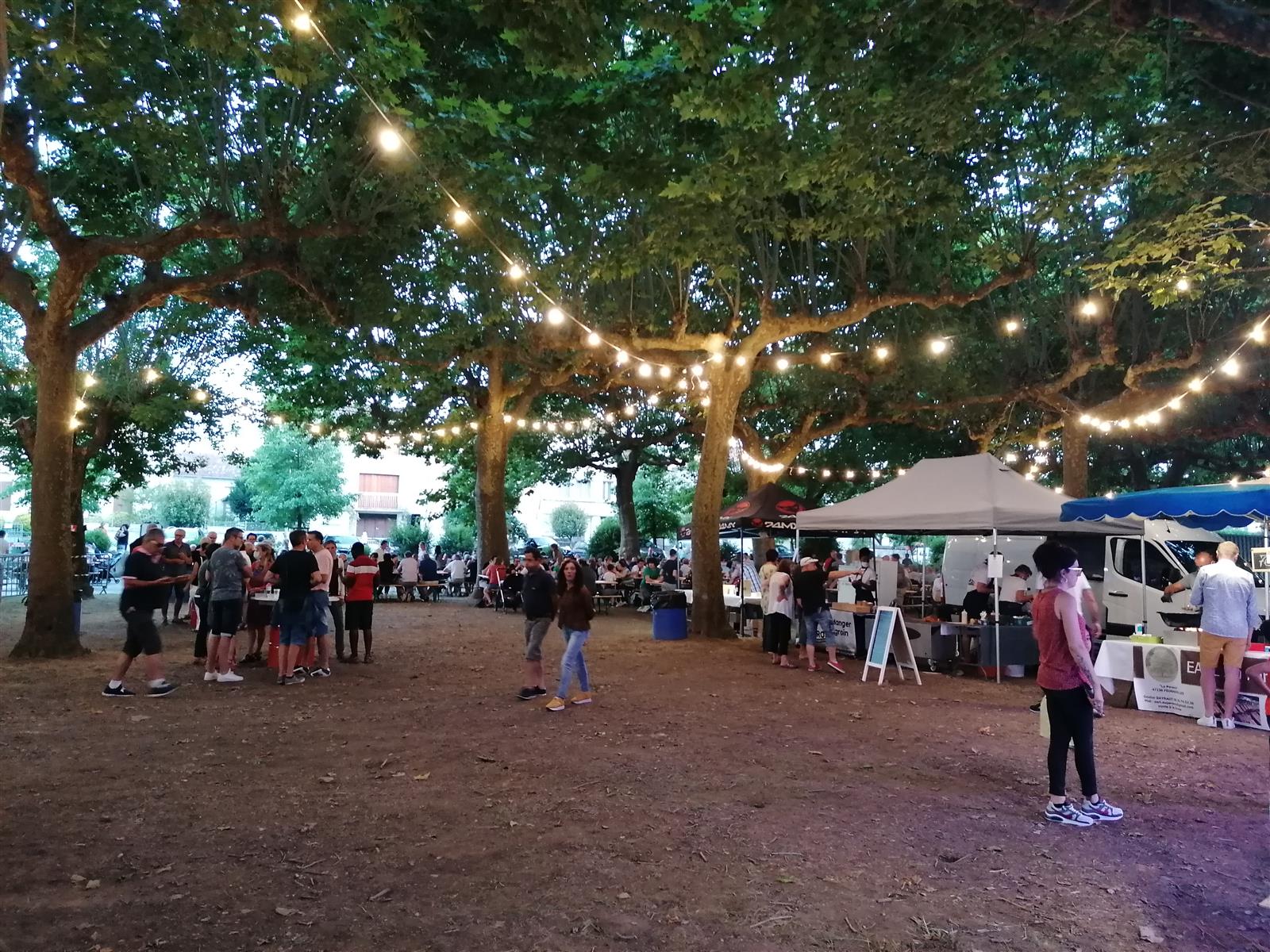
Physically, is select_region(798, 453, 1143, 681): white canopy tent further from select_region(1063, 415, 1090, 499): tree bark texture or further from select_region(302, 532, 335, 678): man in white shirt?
select_region(1063, 415, 1090, 499): tree bark texture

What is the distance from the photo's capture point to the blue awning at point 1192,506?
9195 millimetres

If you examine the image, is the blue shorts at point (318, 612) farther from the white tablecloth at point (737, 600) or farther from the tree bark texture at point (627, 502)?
the tree bark texture at point (627, 502)

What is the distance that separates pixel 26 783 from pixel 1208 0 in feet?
30.4

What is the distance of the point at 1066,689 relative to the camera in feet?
16.9

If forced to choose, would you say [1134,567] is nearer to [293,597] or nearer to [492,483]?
[293,597]

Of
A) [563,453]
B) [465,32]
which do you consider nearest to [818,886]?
[465,32]

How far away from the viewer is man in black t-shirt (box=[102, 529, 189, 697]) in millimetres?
8070

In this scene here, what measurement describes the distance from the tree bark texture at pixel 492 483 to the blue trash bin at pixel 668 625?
26.3 ft

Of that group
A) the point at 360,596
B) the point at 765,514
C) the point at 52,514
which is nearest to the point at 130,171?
the point at 52,514

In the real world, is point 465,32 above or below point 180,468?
above

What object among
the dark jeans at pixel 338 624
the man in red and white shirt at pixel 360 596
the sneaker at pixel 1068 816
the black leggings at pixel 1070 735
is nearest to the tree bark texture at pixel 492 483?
the dark jeans at pixel 338 624

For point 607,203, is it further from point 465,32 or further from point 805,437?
point 805,437

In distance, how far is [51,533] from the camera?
10516mm

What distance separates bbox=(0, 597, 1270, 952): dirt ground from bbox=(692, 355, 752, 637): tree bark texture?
5.61 metres
